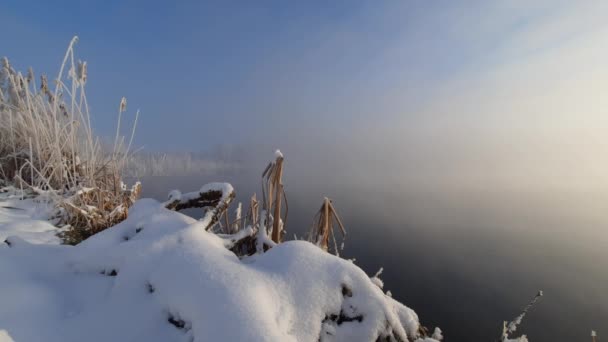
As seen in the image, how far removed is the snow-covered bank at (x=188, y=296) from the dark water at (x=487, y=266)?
6.13m

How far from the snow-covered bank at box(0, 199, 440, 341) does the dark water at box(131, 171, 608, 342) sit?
241 inches

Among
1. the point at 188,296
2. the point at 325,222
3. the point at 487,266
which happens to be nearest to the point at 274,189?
the point at 325,222

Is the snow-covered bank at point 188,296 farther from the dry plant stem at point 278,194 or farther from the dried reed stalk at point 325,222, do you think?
the dried reed stalk at point 325,222

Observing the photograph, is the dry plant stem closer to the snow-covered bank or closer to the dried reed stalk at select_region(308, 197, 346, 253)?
the dried reed stalk at select_region(308, 197, 346, 253)

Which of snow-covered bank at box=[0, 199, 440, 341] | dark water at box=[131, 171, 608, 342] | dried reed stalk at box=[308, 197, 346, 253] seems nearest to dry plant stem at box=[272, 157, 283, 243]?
dried reed stalk at box=[308, 197, 346, 253]

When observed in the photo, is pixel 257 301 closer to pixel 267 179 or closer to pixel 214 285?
pixel 214 285

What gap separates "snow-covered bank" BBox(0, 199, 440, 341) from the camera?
2.83 feet

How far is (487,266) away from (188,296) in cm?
1440

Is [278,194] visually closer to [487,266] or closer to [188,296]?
[188,296]

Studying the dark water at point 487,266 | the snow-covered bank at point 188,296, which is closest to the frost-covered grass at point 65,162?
the snow-covered bank at point 188,296

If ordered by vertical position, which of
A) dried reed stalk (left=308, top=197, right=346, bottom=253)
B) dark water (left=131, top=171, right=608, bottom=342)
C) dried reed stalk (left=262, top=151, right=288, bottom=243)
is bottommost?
dark water (left=131, top=171, right=608, bottom=342)

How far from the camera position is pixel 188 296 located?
0.90 m

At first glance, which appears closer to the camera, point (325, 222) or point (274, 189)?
point (274, 189)

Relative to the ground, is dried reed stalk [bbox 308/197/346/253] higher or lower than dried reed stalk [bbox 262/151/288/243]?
lower
